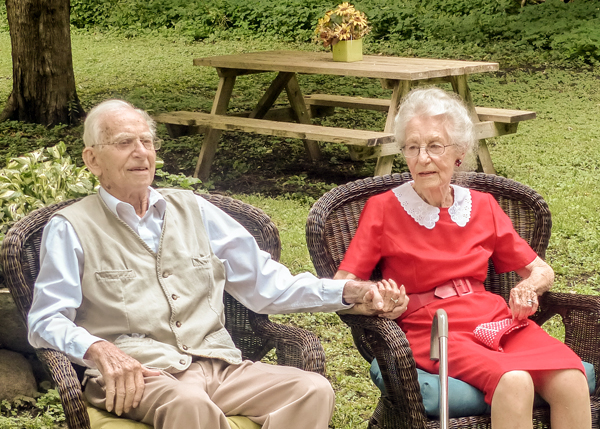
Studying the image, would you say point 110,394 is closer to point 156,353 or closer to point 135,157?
point 156,353

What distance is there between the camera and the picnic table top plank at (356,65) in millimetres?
6125

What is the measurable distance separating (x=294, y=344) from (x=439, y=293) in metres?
0.54

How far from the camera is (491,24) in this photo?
46.4 ft

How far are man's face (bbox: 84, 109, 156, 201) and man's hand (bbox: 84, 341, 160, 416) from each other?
0.56 meters

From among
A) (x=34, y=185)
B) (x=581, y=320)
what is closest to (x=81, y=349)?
(x=34, y=185)

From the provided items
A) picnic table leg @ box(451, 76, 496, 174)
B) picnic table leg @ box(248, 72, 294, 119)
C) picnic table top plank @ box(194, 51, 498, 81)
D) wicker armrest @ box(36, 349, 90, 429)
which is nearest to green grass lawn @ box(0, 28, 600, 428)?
picnic table leg @ box(451, 76, 496, 174)

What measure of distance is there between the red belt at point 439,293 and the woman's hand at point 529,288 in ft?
0.53

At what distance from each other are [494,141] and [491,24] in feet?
21.4

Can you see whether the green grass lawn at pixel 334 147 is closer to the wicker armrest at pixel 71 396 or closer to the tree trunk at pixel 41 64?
the tree trunk at pixel 41 64

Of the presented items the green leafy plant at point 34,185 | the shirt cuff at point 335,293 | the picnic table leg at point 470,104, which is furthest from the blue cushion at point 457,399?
the picnic table leg at point 470,104

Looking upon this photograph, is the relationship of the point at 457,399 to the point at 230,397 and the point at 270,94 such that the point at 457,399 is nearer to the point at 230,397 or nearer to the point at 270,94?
the point at 230,397

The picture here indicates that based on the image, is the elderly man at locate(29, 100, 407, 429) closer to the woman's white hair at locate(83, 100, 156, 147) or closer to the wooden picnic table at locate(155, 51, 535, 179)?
the woman's white hair at locate(83, 100, 156, 147)

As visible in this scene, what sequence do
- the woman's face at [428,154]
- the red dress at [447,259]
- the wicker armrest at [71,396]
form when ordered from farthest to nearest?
the woman's face at [428,154] → the red dress at [447,259] → the wicker armrest at [71,396]

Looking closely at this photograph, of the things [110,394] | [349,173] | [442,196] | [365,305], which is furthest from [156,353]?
[349,173]
